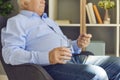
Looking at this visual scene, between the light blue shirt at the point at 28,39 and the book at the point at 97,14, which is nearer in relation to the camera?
the light blue shirt at the point at 28,39

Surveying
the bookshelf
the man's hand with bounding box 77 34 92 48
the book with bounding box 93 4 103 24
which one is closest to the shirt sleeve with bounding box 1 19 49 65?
the man's hand with bounding box 77 34 92 48

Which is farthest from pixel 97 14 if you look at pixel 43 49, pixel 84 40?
pixel 43 49

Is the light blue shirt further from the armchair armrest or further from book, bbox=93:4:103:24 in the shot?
book, bbox=93:4:103:24

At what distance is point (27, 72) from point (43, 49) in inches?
10.5

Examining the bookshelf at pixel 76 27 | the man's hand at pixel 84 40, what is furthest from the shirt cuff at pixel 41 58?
the bookshelf at pixel 76 27

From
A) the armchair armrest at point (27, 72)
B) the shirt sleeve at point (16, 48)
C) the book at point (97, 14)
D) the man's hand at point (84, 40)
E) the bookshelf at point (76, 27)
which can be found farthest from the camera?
the bookshelf at point (76, 27)

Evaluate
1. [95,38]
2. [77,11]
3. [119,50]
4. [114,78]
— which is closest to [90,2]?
[77,11]

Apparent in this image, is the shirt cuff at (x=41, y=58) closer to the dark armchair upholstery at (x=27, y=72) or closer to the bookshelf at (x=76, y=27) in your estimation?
the dark armchair upholstery at (x=27, y=72)

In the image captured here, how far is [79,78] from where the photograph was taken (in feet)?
5.01

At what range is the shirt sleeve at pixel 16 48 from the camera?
155cm

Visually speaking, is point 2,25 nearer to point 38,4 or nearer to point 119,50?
point 38,4

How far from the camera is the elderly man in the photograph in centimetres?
154

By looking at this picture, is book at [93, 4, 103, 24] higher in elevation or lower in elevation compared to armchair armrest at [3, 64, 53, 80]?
higher

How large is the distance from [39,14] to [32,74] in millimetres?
596
